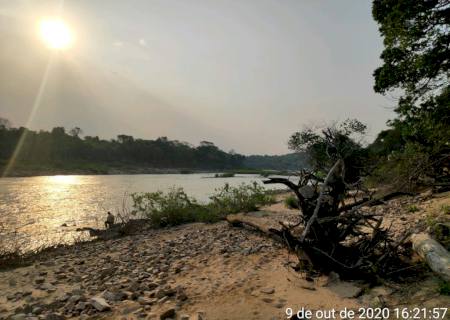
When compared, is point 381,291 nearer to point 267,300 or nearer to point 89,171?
point 267,300

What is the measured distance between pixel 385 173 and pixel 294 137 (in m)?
31.1

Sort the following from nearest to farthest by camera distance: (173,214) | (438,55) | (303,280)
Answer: (303,280) < (438,55) < (173,214)

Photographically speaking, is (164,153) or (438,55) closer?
(438,55)

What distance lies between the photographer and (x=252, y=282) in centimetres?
616

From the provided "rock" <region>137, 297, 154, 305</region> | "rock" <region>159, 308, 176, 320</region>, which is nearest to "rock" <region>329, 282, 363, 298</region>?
"rock" <region>159, 308, 176, 320</region>

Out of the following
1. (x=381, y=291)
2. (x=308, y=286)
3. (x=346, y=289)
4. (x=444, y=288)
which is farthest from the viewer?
(x=308, y=286)

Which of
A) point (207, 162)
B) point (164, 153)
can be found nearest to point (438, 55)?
point (164, 153)

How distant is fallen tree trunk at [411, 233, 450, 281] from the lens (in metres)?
5.19

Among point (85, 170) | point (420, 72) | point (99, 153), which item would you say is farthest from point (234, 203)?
point (99, 153)

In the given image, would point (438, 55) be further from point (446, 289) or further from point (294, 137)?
point (294, 137)

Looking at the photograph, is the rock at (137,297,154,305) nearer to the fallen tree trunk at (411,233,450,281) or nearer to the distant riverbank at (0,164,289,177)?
the fallen tree trunk at (411,233,450,281)

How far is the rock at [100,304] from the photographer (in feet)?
18.0

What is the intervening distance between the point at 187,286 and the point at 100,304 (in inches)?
62.3

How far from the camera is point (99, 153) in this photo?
104 meters
